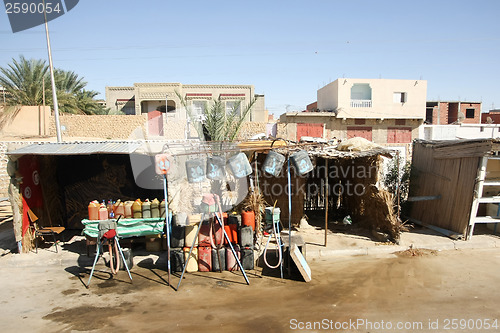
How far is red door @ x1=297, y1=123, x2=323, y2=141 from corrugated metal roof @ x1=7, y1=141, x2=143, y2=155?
20.8m

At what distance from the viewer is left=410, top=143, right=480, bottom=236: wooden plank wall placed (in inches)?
358

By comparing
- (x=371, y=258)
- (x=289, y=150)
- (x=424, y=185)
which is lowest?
(x=371, y=258)

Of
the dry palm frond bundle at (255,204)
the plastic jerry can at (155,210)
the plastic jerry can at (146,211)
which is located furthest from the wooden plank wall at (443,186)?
the plastic jerry can at (146,211)

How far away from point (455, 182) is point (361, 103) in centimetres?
2178

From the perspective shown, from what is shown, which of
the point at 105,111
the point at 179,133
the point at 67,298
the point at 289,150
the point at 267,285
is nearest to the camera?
the point at 67,298

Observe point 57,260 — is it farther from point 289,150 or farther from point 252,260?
point 289,150

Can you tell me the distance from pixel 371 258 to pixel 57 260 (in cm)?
805

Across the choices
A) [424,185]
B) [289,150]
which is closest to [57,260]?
[289,150]

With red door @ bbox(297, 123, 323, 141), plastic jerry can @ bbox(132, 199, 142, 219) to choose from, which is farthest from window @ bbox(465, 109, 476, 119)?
plastic jerry can @ bbox(132, 199, 142, 219)

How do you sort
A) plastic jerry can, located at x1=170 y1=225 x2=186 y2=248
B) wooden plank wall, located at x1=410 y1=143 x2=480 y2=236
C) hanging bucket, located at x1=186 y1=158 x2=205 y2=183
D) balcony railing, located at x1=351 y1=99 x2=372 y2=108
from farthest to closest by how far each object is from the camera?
balcony railing, located at x1=351 y1=99 x2=372 y2=108
wooden plank wall, located at x1=410 y1=143 x2=480 y2=236
plastic jerry can, located at x1=170 y1=225 x2=186 y2=248
hanging bucket, located at x1=186 y1=158 x2=205 y2=183

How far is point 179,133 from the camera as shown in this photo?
83.0ft

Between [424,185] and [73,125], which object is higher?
[73,125]

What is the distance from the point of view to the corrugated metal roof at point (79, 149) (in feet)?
26.6

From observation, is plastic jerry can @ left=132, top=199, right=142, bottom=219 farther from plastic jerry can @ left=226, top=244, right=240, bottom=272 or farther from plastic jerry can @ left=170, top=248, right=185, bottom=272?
plastic jerry can @ left=226, top=244, right=240, bottom=272
